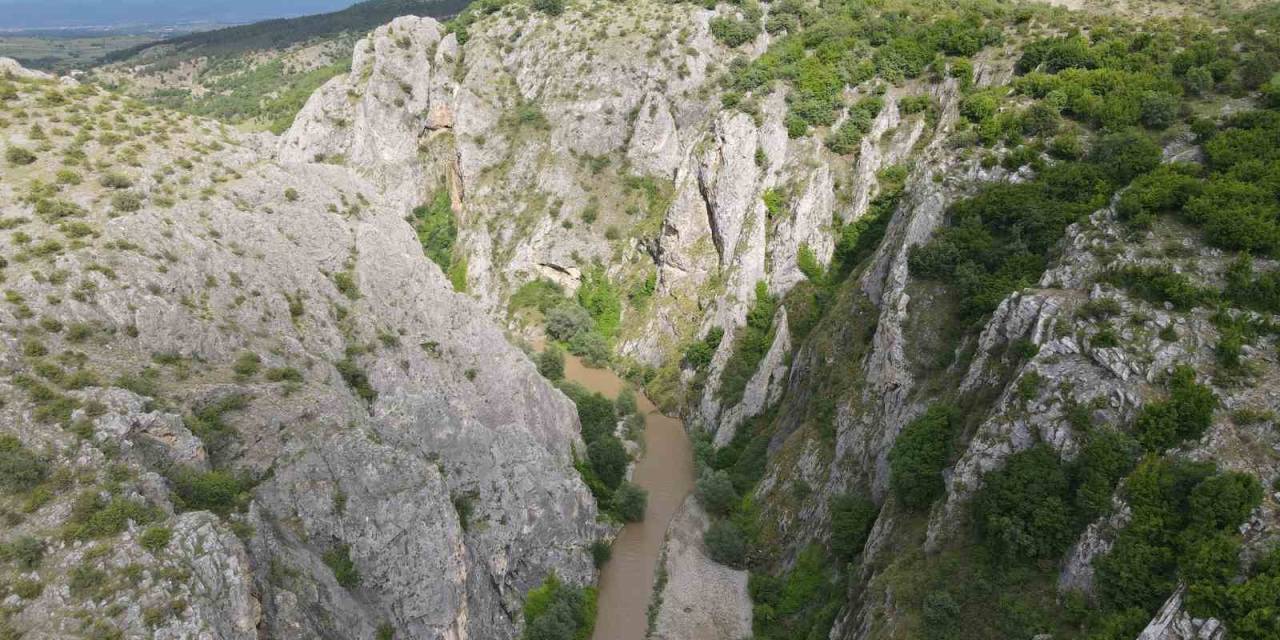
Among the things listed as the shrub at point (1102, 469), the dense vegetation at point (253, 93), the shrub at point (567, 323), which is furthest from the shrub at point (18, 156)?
the dense vegetation at point (253, 93)

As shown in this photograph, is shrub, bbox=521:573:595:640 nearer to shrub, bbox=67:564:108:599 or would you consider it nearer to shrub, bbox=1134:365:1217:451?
shrub, bbox=67:564:108:599

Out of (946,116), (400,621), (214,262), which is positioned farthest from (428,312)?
(946,116)

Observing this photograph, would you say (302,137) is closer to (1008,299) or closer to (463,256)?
(463,256)

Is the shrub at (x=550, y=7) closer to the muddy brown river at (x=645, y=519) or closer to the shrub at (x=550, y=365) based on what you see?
the muddy brown river at (x=645, y=519)

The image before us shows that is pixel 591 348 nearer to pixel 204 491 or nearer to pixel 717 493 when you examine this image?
pixel 717 493

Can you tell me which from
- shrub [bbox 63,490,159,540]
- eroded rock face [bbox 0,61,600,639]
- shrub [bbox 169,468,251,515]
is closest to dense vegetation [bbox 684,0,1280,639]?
eroded rock face [bbox 0,61,600,639]

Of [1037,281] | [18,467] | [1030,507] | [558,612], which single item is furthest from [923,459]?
[18,467]
